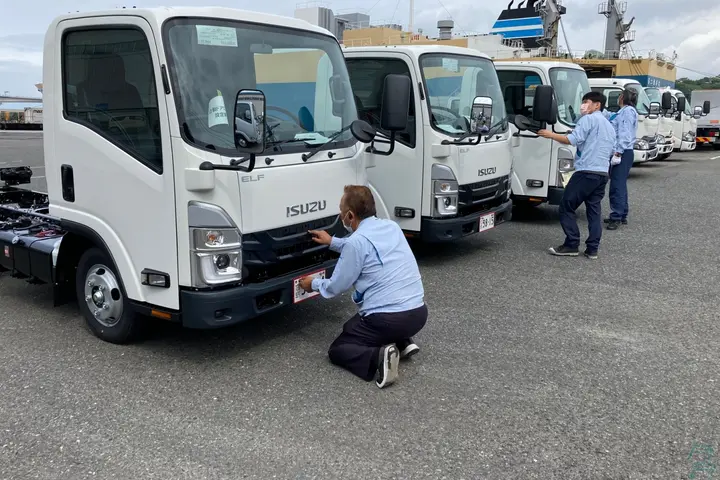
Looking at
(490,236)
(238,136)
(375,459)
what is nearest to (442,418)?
(375,459)

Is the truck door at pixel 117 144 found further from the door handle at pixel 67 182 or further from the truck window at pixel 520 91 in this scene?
the truck window at pixel 520 91

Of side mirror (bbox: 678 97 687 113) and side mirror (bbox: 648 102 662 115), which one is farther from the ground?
side mirror (bbox: 678 97 687 113)

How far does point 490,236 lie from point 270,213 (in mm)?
5151

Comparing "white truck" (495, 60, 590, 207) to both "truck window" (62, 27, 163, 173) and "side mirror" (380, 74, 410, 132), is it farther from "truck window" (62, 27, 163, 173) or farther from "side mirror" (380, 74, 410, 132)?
"truck window" (62, 27, 163, 173)

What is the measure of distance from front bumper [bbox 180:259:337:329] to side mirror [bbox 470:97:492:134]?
3.33m

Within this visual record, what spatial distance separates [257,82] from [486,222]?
11.9 ft

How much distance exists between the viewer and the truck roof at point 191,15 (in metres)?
3.97

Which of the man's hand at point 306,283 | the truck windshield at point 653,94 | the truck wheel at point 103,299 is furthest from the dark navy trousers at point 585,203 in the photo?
the truck windshield at point 653,94

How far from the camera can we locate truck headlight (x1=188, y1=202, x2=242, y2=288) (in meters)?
3.96

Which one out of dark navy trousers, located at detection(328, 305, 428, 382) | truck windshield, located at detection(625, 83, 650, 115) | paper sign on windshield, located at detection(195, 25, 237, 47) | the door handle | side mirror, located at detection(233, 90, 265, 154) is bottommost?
dark navy trousers, located at detection(328, 305, 428, 382)

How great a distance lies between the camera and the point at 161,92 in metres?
3.93

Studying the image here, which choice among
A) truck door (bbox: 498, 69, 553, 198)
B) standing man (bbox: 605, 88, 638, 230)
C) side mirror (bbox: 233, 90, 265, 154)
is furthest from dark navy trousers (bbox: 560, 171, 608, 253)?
side mirror (bbox: 233, 90, 265, 154)

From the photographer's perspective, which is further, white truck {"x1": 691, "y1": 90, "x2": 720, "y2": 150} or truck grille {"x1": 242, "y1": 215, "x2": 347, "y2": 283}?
white truck {"x1": 691, "y1": 90, "x2": 720, "y2": 150}

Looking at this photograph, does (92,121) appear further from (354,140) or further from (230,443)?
(230,443)
